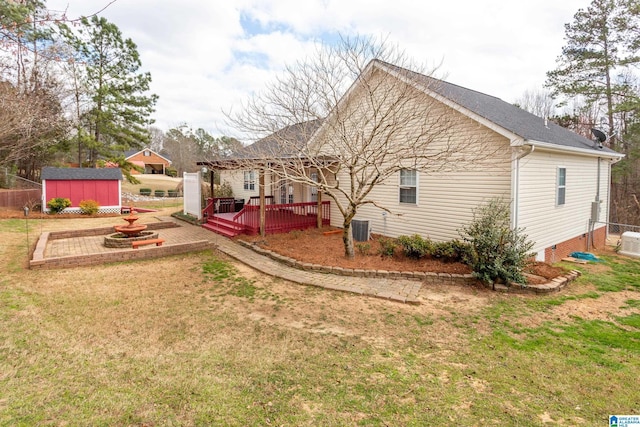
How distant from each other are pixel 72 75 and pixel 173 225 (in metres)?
13.0

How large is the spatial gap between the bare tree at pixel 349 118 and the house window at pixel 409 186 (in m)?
1.38

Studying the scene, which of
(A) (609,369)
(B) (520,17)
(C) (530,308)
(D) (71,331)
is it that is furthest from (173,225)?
(B) (520,17)

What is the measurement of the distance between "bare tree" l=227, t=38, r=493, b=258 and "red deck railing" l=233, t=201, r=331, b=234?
2.91 metres

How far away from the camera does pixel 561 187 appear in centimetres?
1021

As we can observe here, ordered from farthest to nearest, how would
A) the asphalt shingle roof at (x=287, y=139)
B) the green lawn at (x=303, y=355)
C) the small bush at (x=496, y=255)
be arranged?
1. the asphalt shingle roof at (x=287, y=139)
2. the small bush at (x=496, y=255)
3. the green lawn at (x=303, y=355)

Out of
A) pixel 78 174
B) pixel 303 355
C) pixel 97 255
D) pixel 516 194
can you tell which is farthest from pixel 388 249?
pixel 78 174

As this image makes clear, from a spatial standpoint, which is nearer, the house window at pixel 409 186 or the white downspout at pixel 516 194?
the white downspout at pixel 516 194

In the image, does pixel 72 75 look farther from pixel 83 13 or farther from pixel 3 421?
pixel 3 421

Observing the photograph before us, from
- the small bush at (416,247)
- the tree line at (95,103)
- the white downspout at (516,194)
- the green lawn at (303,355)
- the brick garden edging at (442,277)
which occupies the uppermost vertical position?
the tree line at (95,103)

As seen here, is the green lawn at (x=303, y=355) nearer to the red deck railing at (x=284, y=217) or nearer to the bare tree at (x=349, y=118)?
the bare tree at (x=349, y=118)

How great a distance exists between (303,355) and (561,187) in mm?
10014

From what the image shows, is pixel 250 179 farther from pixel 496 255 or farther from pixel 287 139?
pixel 496 255

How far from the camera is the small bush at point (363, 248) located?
892 cm

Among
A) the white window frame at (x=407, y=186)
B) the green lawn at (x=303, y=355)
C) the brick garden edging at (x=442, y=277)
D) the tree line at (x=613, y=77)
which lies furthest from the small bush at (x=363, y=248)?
the tree line at (x=613, y=77)
